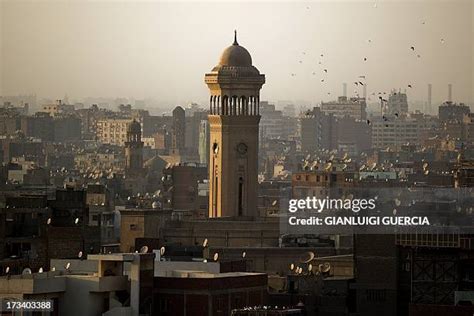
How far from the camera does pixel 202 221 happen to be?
5056cm

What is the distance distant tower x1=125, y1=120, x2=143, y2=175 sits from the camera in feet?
280

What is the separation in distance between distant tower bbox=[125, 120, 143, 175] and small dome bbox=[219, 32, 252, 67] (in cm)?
3054

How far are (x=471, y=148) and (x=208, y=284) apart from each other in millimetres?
45028

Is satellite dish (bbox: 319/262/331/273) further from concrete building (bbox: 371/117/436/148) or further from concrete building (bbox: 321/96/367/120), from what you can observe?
concrete building (bbox: 371/117/436/148)

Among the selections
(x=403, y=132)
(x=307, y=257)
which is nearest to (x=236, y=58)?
(x=307, y=257)

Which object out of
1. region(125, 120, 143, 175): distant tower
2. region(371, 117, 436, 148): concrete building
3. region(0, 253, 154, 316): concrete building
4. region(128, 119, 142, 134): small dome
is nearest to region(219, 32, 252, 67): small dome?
region(0, 253, 154, 316): concrete building

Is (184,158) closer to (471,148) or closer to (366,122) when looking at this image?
(366,122)

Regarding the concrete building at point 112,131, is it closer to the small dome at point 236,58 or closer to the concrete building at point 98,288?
the small dome at point 236,58

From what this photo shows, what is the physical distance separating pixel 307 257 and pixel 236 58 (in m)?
9.93

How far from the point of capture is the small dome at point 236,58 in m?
53.8

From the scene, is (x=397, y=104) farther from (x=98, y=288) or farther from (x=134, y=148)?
(x=98, y=288)

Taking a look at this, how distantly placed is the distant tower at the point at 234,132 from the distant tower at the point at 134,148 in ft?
101

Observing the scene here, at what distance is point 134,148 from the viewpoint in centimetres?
8812

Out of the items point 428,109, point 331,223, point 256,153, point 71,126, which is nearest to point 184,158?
point 71,126
